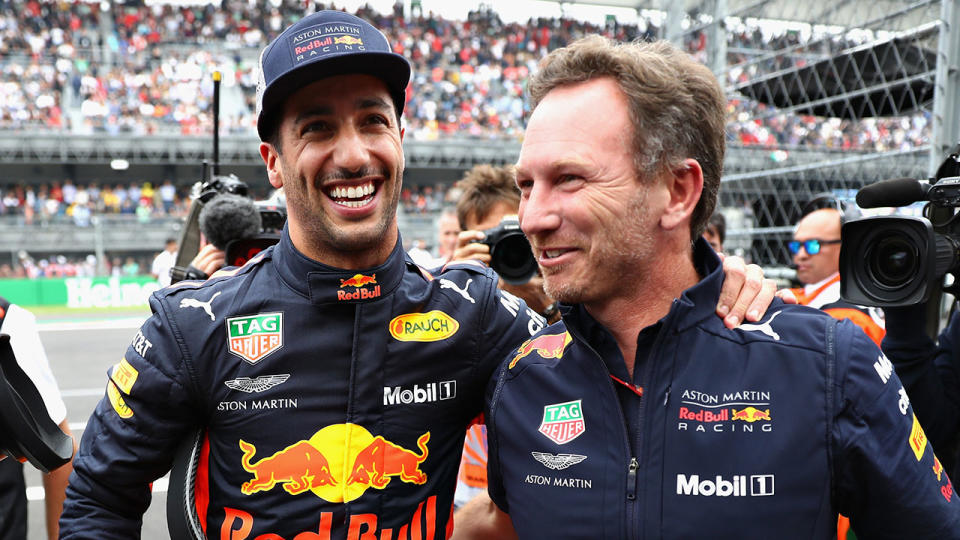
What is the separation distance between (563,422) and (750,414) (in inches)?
14.3

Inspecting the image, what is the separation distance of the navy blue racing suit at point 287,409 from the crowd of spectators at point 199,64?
56.4 feet

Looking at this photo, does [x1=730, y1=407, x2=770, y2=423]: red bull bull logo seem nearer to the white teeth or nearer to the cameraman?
the white teeth

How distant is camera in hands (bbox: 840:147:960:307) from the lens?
1711mm

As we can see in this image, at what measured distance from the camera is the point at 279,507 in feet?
5.58

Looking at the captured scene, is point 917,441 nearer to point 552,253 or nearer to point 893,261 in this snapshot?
point 893,261

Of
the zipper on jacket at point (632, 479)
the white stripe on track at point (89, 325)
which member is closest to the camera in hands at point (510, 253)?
the zipper on jacket at point (632, 479)

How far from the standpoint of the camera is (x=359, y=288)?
177 cm

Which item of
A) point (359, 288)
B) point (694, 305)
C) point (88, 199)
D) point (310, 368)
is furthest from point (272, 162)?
point (88, 199)

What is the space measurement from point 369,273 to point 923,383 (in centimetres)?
157

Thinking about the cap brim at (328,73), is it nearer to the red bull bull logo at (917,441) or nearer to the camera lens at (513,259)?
the camera lens at (513,259)

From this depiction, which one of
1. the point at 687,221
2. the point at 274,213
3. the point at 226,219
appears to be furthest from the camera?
the point at 274,213

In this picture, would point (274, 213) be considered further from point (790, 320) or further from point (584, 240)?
point (790, 320)

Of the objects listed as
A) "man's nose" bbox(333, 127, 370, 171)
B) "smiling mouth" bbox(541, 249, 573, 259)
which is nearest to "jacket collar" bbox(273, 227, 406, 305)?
"man's nose" bbox(333, 127, 370, 171)

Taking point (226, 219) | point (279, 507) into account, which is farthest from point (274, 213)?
point (279, 507)
